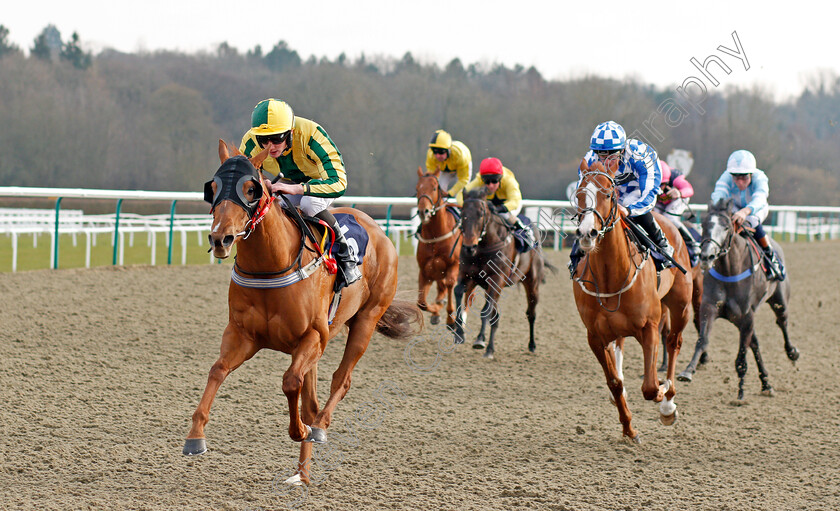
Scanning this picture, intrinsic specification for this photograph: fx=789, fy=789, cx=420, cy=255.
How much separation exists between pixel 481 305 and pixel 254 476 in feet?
15.8

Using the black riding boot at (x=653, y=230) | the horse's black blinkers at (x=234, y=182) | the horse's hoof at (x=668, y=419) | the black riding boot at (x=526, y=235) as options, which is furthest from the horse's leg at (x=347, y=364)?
the black riding boot at (x=526, y=235)

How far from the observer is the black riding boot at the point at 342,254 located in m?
3.80

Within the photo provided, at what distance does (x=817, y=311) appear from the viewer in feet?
34.0

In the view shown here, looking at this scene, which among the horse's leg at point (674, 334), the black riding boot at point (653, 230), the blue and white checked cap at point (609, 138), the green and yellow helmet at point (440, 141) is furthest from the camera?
the green and yellow helmet at point (440, 141)

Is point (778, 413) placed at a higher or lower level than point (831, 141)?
lower

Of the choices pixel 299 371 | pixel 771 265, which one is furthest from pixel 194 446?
pixel 771 265

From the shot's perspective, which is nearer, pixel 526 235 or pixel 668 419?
pixel 668 419

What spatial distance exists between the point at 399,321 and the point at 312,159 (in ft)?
4.25

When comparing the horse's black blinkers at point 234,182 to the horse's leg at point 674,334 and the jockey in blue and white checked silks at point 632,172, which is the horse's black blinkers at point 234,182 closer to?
the jockey in blue and white checked silks at point 632,172

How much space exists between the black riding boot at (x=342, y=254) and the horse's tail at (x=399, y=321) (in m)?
0.85

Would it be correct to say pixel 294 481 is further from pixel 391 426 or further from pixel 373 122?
pixel 373 122

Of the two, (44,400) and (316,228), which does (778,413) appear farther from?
(44,400)

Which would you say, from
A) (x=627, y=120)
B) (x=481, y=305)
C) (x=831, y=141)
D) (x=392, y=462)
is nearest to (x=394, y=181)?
(x=627, y=120)

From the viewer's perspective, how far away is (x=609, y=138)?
4527mm
